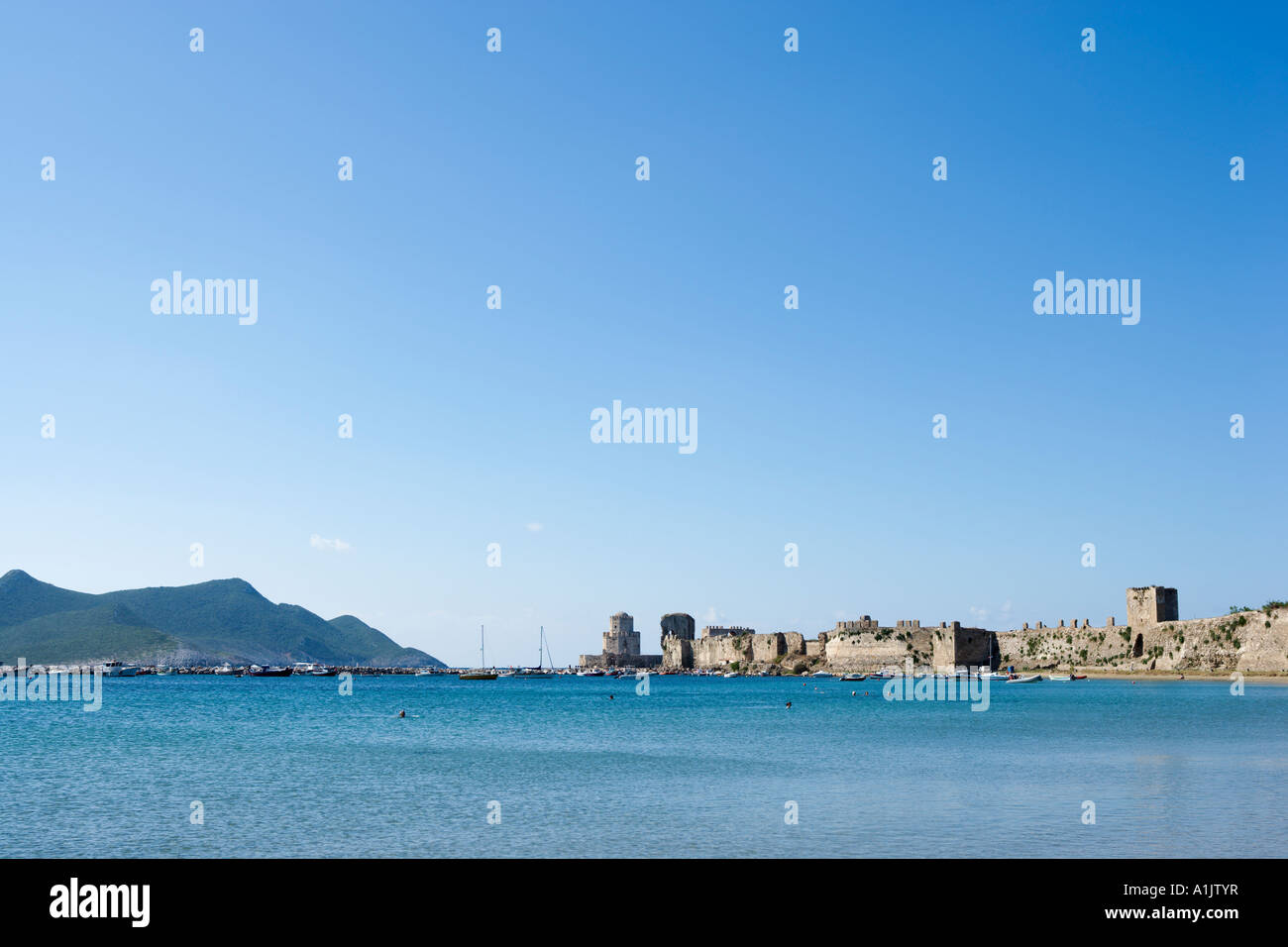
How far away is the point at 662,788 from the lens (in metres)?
34.8

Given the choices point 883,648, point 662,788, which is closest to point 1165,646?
point 883,648

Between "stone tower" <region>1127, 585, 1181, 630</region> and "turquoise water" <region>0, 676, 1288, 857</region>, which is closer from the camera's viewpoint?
"turquoise water" <region>0, 676, 1288, 857</region>

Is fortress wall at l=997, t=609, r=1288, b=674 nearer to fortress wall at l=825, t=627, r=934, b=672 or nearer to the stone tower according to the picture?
the stone tower

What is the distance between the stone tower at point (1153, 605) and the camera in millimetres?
139625

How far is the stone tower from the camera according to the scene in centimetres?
13962

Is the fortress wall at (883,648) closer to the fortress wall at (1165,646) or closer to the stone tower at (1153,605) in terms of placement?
the fortress wall at (1165,646)

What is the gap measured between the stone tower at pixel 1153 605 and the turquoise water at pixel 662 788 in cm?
7409

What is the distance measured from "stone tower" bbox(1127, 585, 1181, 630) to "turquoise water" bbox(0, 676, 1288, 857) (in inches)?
2917

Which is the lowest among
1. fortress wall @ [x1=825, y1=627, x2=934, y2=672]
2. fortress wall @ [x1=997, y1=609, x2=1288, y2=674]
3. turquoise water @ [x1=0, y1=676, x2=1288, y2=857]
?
fortress wall @ [x1=825, y1=627, x2=934, y2=672]

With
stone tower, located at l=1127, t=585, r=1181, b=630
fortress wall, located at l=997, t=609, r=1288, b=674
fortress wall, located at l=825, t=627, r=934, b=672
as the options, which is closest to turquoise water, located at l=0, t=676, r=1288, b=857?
fortress wall, located at l=997, t=609, r=1288, b=674

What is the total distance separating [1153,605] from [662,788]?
12663cm

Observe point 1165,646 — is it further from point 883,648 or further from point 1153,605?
point 883,648

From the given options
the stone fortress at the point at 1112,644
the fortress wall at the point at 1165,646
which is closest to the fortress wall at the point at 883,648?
the stone fortress at the point at 1112,644
